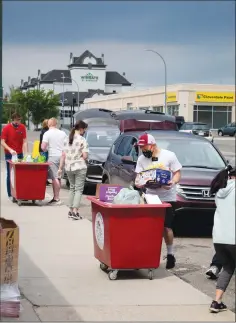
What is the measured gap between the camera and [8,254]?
5.25 meters

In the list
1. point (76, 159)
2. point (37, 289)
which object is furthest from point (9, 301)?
point (76, 159)

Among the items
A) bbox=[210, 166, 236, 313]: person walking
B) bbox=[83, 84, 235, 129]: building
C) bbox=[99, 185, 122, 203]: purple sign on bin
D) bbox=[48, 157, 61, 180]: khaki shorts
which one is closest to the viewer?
bbox=[210, 166, 236, 313]: person walking

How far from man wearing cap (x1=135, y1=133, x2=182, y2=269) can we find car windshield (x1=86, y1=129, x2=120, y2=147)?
8.75 m

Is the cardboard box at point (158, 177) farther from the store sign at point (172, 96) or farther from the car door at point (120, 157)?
the store sign at point (172, 96)

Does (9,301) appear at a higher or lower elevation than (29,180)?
lower

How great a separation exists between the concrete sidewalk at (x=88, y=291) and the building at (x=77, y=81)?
10759mm

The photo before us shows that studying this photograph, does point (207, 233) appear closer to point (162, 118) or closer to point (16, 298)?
point (16, 298)

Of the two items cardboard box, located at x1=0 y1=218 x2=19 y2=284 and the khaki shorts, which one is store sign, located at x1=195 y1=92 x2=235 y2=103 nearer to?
the khaki shorts

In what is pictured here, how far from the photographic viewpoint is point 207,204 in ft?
30.7

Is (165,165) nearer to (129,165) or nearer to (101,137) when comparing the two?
(129,165)

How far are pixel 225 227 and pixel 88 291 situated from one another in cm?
184

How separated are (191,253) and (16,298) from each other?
144 inches

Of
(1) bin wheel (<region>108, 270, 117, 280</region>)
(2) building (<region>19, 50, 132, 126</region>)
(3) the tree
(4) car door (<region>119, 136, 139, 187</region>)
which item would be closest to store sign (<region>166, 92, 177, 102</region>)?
(2) building (<region>19, 50, 132, 126</region>)

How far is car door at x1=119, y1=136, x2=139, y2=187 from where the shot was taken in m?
10.6
